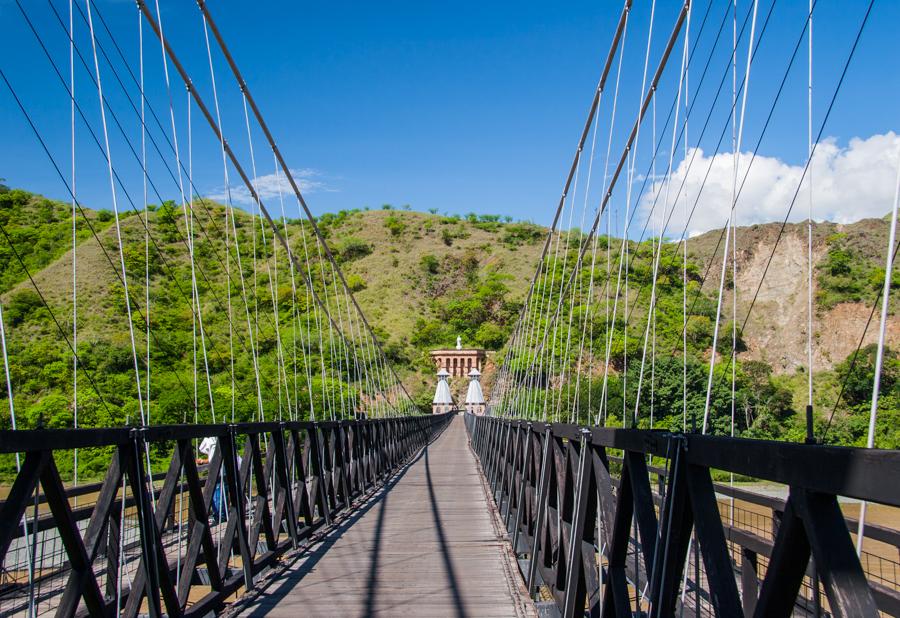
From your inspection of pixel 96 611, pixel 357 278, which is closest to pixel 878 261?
pixel 96 611

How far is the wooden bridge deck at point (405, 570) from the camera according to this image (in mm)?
3598

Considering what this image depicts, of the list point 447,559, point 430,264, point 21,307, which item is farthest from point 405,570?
point 430,264

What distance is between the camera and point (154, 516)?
8.18 feet

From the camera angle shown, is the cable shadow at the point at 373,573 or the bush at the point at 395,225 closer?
the cable shadow at the point at 373,573

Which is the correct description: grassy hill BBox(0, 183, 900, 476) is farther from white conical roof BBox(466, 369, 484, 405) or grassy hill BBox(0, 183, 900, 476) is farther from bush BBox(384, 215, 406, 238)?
white conical roof BBox(466, 369, 484, 405)

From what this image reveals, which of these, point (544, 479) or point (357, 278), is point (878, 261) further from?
point (357, 278)

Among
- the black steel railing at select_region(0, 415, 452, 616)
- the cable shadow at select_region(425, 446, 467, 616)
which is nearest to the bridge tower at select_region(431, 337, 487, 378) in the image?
the cable shadow at select_region(425, 446, 467, 616)

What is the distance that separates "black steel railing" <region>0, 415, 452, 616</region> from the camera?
1.91m

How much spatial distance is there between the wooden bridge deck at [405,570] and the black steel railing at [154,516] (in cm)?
19

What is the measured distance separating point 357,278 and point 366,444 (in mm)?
72412

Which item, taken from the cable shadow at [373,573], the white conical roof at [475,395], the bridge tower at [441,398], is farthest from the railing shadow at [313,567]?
the bridge tower at [441,398]

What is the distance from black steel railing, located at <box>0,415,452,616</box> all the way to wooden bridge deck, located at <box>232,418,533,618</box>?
0.62 feet

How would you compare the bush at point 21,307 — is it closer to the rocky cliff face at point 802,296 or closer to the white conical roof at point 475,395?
the white conical roof at point 475,395

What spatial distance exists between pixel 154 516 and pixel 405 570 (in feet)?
7.35
